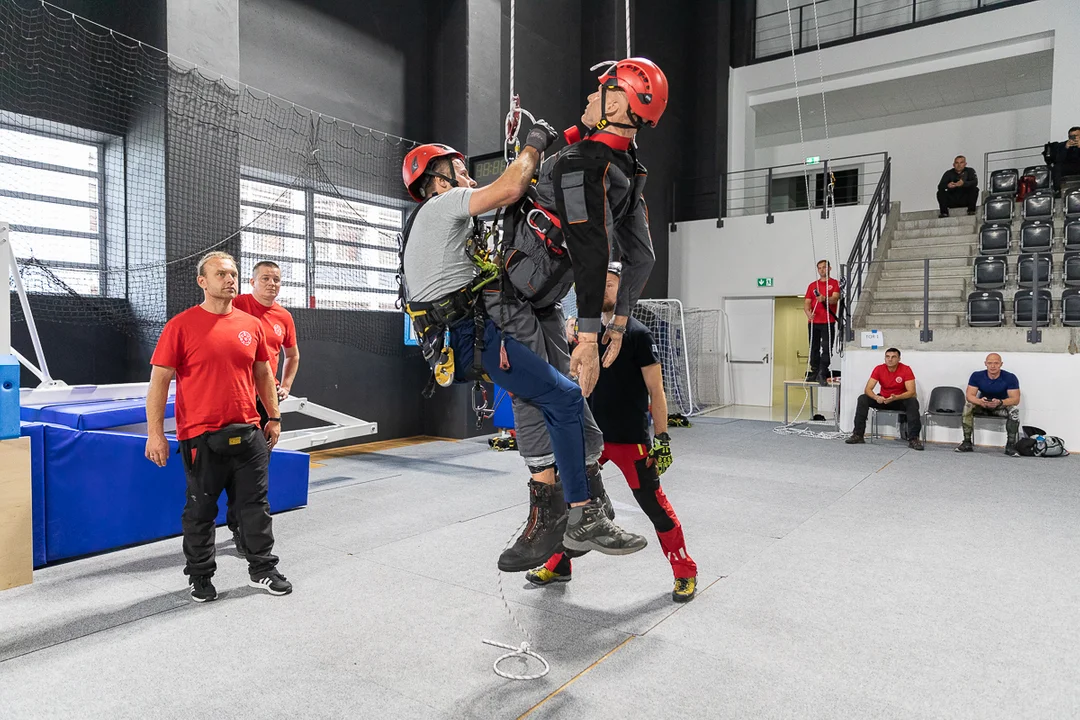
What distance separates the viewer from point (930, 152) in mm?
14438

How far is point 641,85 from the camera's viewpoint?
2.14 metres

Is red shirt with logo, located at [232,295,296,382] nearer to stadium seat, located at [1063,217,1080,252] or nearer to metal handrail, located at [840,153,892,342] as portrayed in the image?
metal handrail, located at [840,153,892,342]

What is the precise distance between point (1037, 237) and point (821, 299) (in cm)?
342

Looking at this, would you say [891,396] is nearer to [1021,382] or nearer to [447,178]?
[1021,382]

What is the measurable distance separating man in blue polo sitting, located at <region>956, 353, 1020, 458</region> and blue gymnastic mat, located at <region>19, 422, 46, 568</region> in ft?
28.7

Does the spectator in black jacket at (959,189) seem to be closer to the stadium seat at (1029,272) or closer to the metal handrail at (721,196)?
the metal handrail at (721,196)

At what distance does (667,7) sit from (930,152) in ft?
20.7

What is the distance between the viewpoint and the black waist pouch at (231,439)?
10.8 feet

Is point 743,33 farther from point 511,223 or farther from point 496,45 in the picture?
point 511,223

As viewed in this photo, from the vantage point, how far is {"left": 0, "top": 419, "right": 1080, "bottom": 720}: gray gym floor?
2299mm

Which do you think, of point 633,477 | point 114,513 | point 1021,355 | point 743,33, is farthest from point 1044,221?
point 114,513

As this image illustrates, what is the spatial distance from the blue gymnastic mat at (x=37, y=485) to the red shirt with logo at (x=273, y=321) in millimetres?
1234

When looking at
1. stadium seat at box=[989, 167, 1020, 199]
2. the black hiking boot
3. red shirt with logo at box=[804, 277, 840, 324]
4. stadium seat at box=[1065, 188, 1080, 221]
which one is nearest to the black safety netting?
the black hiking boot

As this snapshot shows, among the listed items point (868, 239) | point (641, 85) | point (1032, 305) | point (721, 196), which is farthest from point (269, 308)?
point (721, 196)
